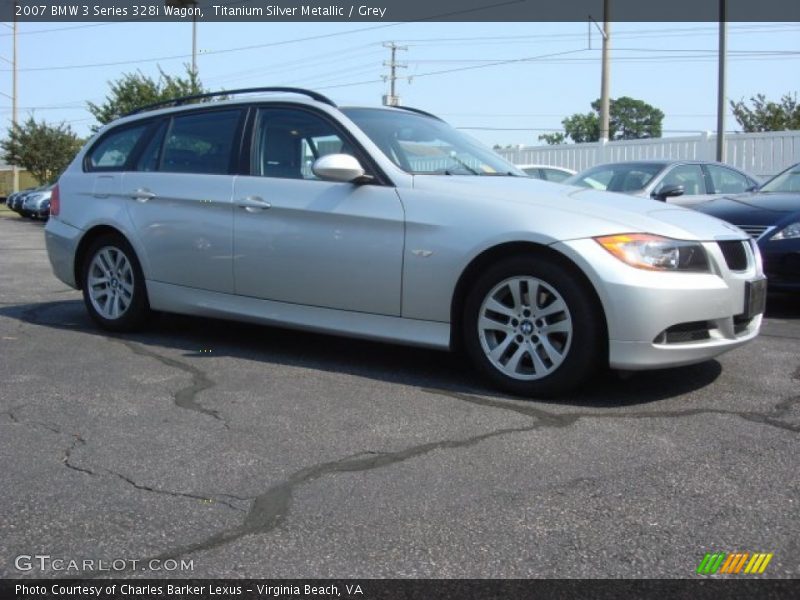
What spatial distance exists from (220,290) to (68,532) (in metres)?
2.94

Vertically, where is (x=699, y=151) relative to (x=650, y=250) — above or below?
above

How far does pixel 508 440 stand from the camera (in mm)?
3742

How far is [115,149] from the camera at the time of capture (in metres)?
6.54

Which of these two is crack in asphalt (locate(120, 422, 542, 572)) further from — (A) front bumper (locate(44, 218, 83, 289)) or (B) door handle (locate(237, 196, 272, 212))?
(A) front bumper (locate(44, 218, 83, 289))

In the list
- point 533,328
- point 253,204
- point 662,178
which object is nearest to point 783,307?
point 662,178

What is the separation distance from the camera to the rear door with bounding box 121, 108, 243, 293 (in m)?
5.61

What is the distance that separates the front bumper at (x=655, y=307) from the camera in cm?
416

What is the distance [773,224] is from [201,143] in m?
4.56

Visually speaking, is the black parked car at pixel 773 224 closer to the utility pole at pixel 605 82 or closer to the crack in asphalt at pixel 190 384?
the crack in asphalt at pixel 190 384

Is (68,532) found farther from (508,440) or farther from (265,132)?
(265,132)

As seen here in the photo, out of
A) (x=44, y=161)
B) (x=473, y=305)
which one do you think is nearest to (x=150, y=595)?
(x=473, y=305)

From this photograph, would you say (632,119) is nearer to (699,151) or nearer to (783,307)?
(699,151)

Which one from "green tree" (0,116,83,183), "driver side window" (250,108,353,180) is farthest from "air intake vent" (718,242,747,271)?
"green tree" (0,116,83,183)
